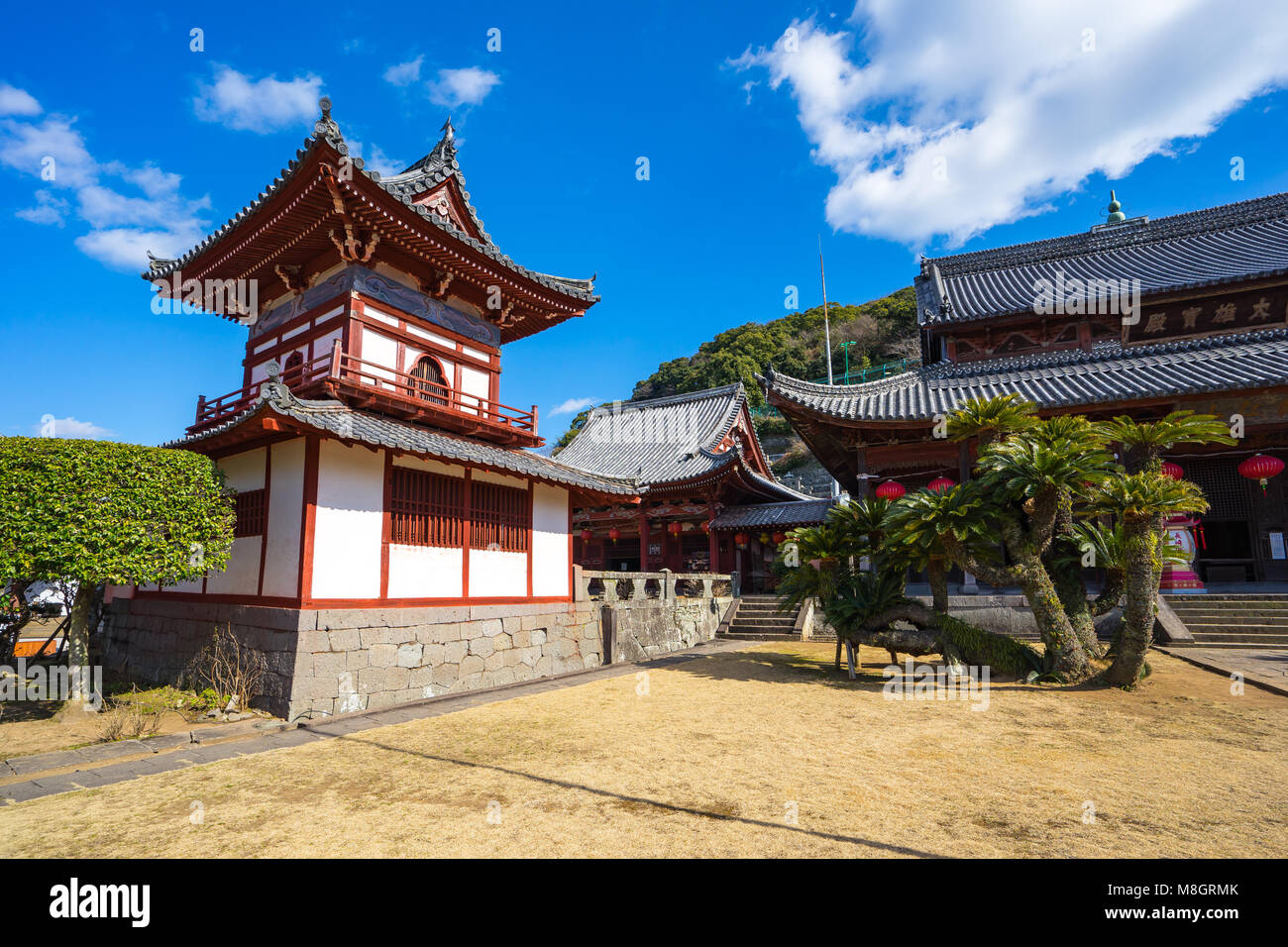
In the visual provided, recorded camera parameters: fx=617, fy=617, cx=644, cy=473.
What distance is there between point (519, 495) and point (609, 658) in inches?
167

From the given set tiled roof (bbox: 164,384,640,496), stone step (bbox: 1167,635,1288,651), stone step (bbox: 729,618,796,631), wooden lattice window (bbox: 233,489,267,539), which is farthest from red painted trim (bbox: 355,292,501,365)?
stone step (bbox: 1167,635,1288,651)

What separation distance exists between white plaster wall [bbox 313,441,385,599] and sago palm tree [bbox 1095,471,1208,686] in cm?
1107

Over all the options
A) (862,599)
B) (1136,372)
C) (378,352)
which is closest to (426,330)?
(378,352)

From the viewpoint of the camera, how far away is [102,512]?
8.04 m

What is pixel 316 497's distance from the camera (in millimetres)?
9328

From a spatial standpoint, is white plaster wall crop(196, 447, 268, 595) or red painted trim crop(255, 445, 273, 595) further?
white plaster wall crop(196, 447, 268, 595)

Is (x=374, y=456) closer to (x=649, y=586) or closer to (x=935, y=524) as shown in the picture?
(x=935, y=524)

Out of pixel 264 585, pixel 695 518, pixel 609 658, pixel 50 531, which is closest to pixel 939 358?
pixel 695 518

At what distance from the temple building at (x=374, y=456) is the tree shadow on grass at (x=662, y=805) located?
3.31 metres

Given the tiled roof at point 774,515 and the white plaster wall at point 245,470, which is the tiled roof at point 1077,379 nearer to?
the tiled roof at point 774,515

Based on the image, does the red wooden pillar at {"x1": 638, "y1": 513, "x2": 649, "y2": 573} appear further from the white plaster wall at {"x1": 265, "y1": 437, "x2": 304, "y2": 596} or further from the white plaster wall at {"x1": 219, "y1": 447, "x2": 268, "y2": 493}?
the white plaster wall at {"x1": 265, "y1": 437, "x2": 304, "y2": 596}

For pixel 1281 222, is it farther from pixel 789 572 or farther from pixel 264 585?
pixel 264 585

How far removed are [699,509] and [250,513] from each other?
16127 millimetres

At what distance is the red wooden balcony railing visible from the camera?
10.3 metres
